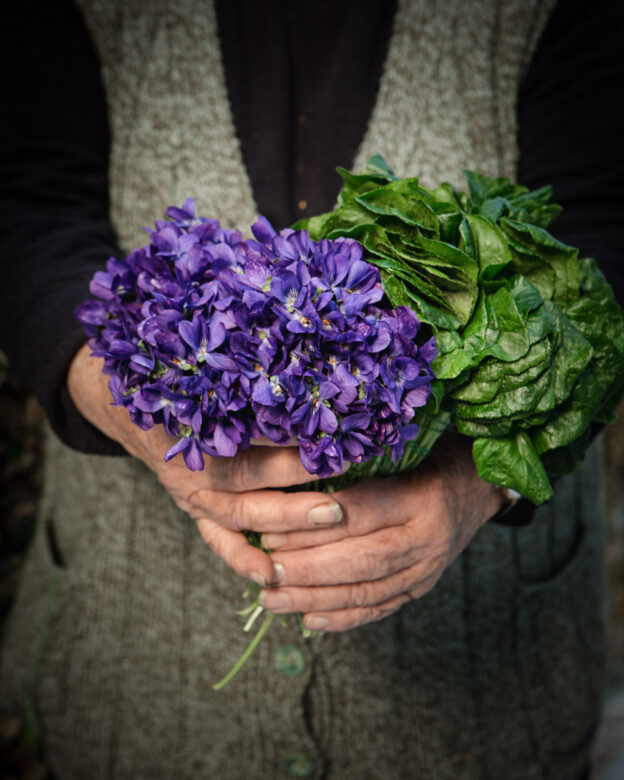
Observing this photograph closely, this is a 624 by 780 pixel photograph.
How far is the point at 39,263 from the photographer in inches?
40.5

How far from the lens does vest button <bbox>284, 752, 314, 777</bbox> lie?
46.0 inches

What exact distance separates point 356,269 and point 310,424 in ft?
0.60

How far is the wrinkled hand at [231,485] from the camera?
0.79 metres

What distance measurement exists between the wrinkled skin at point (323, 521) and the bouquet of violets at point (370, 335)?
77 millimetres

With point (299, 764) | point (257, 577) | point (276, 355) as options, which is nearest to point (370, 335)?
point (276, 355)

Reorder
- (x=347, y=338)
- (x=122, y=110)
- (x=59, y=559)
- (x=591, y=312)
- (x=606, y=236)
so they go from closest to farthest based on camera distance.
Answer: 1. (x=347, y=338)
2. (x=591, y=312)
3. (x=606, y=236)
4. (x=122, y=110)
5. (x=59, y=559)

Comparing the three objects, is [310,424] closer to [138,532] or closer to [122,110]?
[138,532]

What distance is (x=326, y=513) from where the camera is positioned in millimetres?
790

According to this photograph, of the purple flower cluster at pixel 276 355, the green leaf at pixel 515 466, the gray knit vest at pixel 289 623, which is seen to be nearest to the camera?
the purple flower cluster at pixel 276 355

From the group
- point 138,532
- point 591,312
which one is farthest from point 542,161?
point 138,532

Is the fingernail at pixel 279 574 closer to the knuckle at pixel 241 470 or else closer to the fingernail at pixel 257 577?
the fingernail at pixel 257 577

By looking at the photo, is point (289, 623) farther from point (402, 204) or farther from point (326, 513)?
point (402, 204)

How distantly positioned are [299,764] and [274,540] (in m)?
0.65

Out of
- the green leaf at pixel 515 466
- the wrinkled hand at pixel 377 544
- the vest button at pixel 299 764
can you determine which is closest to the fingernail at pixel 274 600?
the wrinkled hand at pixel 377 544
